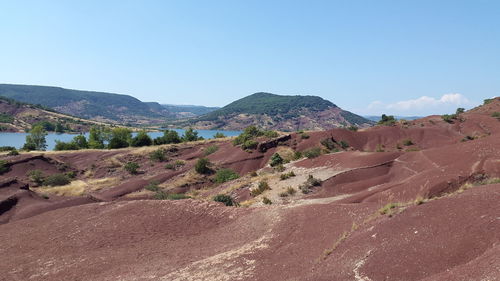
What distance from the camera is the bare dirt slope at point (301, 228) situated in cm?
902

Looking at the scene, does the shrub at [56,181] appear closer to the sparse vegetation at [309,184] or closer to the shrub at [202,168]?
the shrub at [202,168]

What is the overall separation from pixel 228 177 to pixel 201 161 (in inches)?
222

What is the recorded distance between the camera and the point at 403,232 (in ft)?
33.7

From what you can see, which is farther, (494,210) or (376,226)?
(376,226)

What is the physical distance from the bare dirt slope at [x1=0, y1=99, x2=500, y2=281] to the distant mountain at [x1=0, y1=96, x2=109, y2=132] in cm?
15426

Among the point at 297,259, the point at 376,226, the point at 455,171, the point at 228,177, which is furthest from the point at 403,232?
the point at 228,177

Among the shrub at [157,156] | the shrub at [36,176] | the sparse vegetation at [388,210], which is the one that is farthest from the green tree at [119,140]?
the sparse vegetation at [388,210]

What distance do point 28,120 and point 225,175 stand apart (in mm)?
182391

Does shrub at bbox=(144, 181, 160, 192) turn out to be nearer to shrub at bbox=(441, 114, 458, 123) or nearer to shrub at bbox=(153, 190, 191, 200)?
shrub at bbox=(153, 190, 191, 200)

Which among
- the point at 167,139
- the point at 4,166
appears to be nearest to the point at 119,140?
the point at 167,139

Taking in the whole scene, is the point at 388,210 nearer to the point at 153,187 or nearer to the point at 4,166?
the point at 153,187

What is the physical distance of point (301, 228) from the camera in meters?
14.3

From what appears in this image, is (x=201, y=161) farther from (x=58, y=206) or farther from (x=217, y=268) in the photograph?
(x=217, y=268)

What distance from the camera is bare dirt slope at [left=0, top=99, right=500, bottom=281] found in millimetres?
9016
